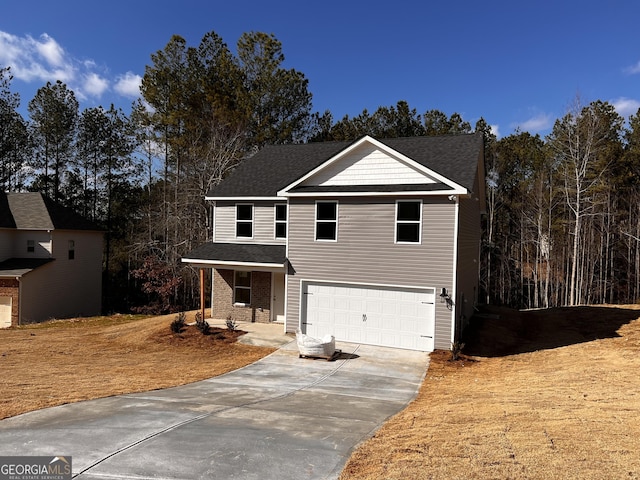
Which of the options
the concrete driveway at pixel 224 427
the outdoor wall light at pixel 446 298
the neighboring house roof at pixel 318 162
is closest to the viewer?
the concrete driveway at pixel 224 427

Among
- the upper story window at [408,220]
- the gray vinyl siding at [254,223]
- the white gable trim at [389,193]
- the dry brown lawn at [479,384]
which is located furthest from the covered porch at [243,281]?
the upper story window at [408,220]

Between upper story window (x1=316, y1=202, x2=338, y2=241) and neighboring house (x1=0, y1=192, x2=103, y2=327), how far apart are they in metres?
19.1

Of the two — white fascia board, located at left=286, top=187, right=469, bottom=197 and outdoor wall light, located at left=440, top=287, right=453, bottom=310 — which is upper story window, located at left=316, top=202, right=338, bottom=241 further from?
outdoor wall light, located at left=440, top=287, right=453, bottom=310

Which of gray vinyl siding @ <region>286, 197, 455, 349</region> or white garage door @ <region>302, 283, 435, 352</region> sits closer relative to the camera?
gray vinyl siding @ <region>286, 197, 455, 349</region>

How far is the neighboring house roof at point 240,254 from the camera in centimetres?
1691

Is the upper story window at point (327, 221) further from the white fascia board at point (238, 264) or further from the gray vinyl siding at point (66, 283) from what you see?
the gray vinyl siding at point (66, 283)

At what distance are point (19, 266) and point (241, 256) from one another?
16.9m

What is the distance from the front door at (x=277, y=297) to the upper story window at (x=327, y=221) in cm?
305

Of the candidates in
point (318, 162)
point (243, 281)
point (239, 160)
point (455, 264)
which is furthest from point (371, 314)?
point (239, 160)

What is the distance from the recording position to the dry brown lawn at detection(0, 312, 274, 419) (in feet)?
32.1

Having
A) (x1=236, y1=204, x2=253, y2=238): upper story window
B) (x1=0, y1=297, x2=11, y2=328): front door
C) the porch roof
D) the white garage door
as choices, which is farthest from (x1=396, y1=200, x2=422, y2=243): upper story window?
(x1=0, y1=297, x2=11, y2=328): front door

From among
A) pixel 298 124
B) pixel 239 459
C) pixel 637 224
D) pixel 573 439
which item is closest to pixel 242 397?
pixel 239 459
